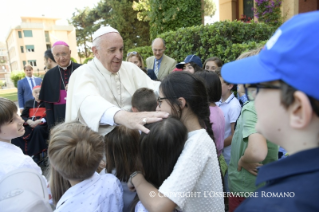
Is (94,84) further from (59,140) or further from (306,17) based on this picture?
(306,17)

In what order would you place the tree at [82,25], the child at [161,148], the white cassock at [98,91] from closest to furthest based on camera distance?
the child at [161,148], the white cassock at [98,91], the tree at [82,25]

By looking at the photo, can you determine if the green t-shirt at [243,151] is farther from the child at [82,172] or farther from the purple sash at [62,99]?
the purple sash at [62,99]

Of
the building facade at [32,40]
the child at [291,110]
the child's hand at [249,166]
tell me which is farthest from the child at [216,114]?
the building facade at [32,40]

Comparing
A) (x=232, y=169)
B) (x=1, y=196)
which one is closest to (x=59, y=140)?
(x=1, y=196)

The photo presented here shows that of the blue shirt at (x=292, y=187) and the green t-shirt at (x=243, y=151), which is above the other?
the blue shirt at (x=292, y=187)

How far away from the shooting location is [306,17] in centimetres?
68

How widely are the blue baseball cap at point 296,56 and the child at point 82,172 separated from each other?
1098mm

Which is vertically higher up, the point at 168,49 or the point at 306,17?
the point at 168,49

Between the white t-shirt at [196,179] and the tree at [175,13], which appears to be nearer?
the white t-shirt at [196,179]

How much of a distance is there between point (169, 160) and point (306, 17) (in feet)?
3.19

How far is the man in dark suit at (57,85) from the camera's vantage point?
3814 millimetres

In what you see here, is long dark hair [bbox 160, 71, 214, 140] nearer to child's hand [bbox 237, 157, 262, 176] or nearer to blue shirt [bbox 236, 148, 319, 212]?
child's hand [bbox 237, 157, 262, 176]

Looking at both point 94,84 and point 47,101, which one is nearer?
point 94,84

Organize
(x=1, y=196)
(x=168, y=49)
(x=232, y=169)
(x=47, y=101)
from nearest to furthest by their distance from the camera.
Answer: (x=1, y=196)
(x=232, y=169)
(x=47, y=101)
(x=168, y=49)
